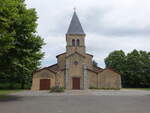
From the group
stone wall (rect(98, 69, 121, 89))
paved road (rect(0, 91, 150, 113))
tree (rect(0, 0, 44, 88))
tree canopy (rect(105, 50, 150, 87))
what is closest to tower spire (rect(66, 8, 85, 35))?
stone wall (rect(98, 69, 121, 89))

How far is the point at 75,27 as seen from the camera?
45.6 meters

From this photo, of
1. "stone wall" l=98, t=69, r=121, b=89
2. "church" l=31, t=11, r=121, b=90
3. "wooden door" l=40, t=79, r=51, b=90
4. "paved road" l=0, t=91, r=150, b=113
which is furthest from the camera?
"stone wall" l=98, t=69, r=121, b=89

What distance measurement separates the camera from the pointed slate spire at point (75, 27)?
44722mm

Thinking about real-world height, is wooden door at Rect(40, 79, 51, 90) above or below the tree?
below

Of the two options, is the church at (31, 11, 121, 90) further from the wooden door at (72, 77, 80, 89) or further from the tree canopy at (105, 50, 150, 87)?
the tree canopy at (105, 50, 150, 87)

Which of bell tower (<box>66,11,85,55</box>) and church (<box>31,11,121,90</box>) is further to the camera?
bell tower (<box>66,11,85,55</box>)

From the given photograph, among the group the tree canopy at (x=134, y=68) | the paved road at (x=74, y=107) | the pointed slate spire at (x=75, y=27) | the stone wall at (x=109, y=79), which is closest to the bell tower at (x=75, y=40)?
the pointed slate spire at (x=75, y=27)

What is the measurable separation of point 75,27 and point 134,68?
20.6 metres

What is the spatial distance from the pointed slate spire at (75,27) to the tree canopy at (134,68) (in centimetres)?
1836

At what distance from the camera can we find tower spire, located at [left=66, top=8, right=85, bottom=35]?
4475 centimetres

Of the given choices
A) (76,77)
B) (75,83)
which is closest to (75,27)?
(76,77)

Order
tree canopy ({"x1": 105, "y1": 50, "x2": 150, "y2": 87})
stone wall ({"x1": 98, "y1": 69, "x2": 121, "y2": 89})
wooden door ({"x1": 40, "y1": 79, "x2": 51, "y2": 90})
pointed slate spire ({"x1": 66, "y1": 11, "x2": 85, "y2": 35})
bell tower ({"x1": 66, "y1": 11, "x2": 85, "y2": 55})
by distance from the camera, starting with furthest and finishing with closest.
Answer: tree canopy ({"x1": 105, "y1": 50, "x2": 150, "y2": 87}) → pointed slate spire ({"x1": 66, "y1": 11, "x2": 85, "y2": 35}) → bell tower ({"x1": 66, "y1": 11, "x2": 85, "y2": 55}) → stone wall ({"x1": 98, "y1": 69, "x2": 121, "y2": 89}) → wooden door ({"x1": 40, "y1": 79, "x2": 51, "y2": 90})

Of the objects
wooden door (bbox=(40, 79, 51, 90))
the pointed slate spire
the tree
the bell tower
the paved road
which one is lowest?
the paved road

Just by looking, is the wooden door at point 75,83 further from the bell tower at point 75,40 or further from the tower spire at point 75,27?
the tower spire at point 75,27
